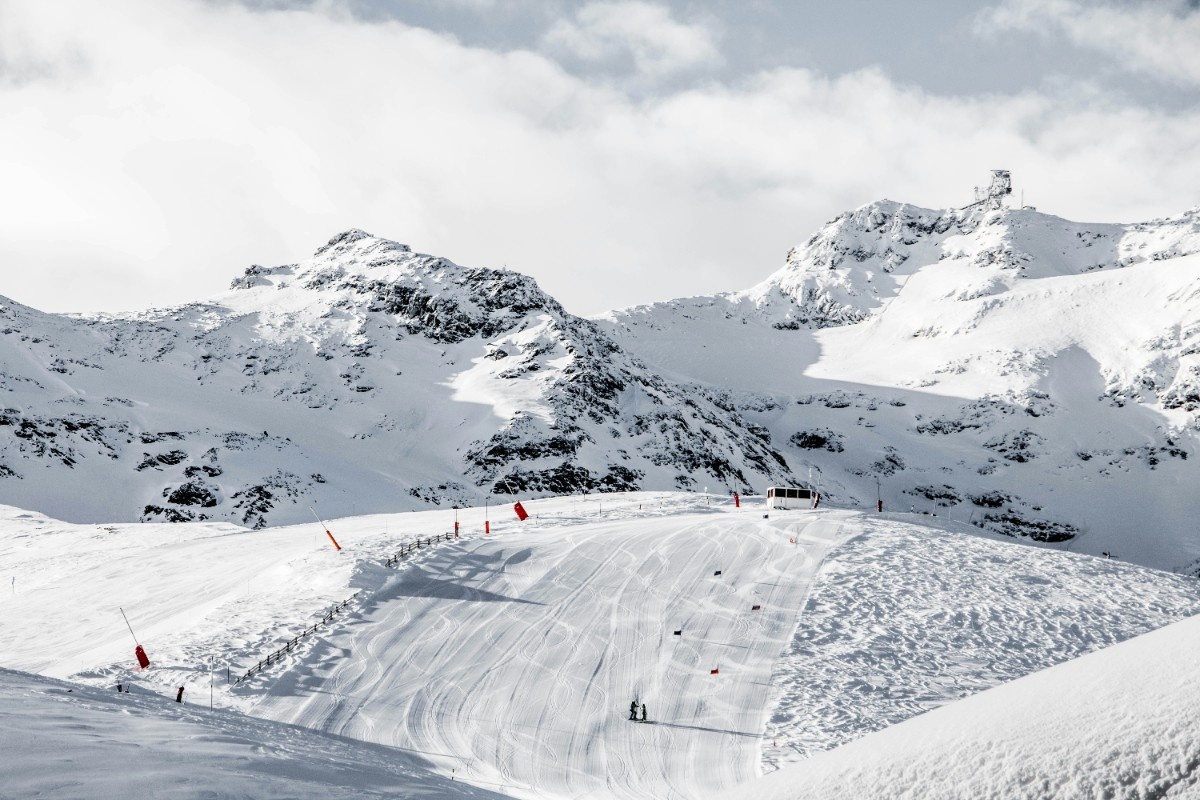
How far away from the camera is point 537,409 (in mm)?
123875

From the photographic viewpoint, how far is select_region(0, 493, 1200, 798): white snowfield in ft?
44.7

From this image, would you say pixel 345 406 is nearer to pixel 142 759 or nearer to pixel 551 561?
pixel 551 561

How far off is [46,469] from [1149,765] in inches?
4382

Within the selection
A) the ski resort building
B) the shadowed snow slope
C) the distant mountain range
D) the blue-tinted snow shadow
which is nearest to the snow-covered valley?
the shadowed snow slope

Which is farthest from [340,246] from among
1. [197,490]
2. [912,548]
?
[912,548]

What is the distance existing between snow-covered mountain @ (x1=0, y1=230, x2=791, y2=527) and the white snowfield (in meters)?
45.2

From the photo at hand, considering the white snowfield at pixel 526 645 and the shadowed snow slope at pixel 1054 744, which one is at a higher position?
the shadowed snow slope at pixel 1054 744

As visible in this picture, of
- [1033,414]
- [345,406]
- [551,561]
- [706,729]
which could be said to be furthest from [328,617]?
[1033,414]

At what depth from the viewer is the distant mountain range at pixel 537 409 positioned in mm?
102875

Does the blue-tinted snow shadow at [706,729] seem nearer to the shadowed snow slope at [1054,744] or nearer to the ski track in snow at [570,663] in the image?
Result: the ski track in snow at [570,663]

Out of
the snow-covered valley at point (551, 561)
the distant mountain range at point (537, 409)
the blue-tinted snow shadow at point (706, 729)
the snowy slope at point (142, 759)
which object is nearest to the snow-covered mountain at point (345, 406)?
the distant mountain range at point (537, 409)

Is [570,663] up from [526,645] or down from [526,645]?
down

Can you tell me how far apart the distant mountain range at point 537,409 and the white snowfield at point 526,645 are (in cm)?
5009

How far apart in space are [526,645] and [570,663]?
203 centimetres
